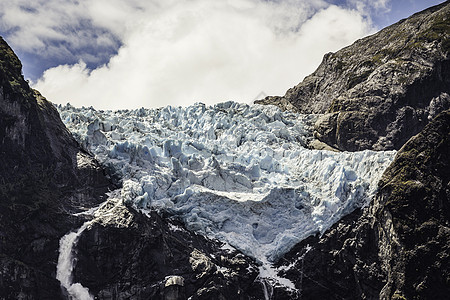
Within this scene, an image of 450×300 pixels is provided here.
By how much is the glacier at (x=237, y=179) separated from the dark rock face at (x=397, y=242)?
101 inches

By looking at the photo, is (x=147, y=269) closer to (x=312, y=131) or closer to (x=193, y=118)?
(x=193, y=118)

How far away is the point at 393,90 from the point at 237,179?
119 ft

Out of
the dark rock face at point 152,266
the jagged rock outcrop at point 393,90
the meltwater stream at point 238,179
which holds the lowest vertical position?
the dark rock face at point 152,266

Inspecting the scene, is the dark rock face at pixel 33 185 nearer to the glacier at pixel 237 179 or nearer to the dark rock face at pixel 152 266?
the dark rock face at pixel 152 266

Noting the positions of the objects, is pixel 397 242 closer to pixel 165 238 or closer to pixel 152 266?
pixel 165 238

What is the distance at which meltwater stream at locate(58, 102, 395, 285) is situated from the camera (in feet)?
250

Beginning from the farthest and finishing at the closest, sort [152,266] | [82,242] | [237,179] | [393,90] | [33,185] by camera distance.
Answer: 1. [393,90]
2. [237,179]
3. [33,185]
4. [82,242]
5. [152,266]

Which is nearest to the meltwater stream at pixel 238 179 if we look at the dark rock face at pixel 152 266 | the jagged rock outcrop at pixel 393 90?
the dark rock face at pixel 152 266

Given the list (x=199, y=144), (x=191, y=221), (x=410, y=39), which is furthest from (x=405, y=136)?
(x=191, y=221)

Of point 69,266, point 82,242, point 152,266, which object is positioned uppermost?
point 82,242

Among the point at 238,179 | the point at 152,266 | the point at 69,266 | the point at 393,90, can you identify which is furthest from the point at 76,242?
the point at 393,90

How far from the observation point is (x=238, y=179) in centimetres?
8362

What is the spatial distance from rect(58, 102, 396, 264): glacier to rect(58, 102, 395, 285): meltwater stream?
0.13 metres

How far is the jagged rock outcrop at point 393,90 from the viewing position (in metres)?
101
